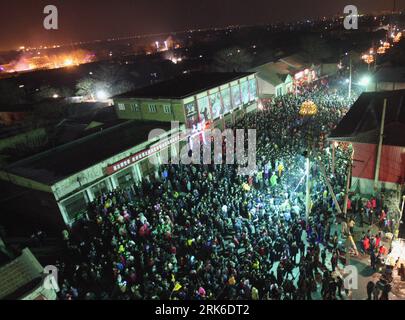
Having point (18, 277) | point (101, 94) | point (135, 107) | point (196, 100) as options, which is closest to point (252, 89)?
point (196, 100)

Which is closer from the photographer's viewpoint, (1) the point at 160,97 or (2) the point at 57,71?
(1) the point at 160,97

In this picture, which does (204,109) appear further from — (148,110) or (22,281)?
(22,281)

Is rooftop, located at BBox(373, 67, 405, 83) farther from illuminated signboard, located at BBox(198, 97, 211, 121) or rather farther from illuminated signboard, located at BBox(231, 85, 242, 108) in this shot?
illuminated signboard, located at BBox(198, 97, 211, 121)

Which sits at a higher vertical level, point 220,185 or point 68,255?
point 220,185

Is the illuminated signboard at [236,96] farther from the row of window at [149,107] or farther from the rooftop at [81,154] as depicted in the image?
the rooftop at [81,154]

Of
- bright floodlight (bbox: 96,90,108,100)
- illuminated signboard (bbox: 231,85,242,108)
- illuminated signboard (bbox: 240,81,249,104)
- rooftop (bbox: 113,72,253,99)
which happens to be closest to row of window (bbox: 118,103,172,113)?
rooftop (bbox: 113,72,253,99)
